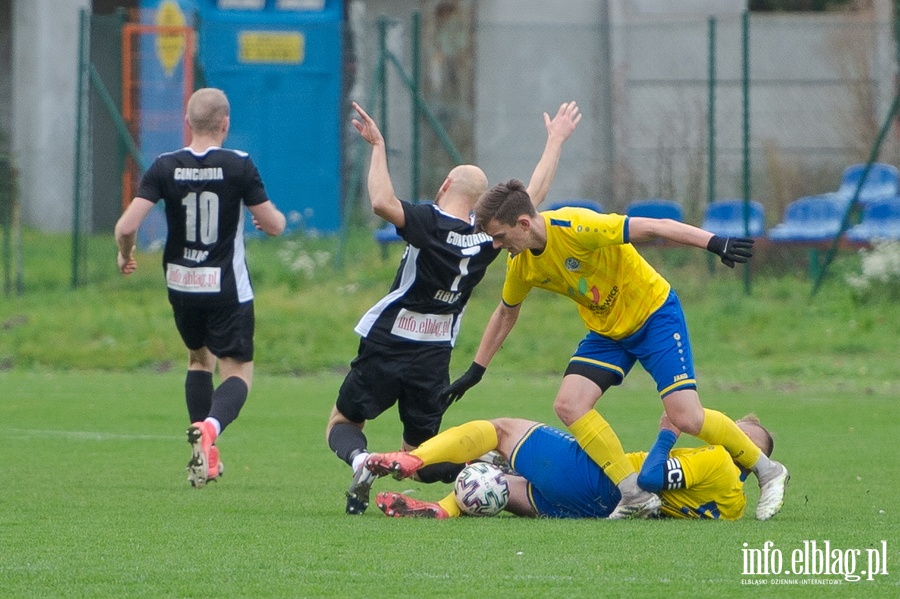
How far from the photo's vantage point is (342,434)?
7.10m

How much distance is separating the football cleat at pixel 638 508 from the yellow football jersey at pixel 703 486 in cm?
7

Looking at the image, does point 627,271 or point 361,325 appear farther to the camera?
point 361,325

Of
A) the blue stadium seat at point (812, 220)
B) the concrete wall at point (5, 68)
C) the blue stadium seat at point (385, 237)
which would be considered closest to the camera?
the blue stadium seat at point (812, 220)

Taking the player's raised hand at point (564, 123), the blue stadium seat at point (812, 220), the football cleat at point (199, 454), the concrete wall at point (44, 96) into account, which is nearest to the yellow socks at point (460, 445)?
the football cleat at point (199, 454)

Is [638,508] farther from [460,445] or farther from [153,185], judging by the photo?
[153,185]

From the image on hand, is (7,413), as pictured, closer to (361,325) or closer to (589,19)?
(361,325)

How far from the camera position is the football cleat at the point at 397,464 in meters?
6.21

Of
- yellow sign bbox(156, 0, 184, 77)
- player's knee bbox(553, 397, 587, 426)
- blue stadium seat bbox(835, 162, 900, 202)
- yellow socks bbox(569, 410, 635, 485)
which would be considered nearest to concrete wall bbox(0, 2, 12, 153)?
yellow sign bbox(156, 0, 184, 77)

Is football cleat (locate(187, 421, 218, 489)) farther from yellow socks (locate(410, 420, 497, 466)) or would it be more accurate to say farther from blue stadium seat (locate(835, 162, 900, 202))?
blue stadium seat (locate(835, 162, 900, 202))

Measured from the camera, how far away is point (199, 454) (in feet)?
23.4

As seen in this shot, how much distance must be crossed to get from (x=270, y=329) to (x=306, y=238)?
2.56 metres

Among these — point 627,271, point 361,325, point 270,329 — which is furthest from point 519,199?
point 270,329

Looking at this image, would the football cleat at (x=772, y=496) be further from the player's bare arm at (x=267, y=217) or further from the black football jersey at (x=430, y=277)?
the player's bare arm at (x=267, y=217)

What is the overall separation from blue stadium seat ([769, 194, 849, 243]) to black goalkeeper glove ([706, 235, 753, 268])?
10.9 m
